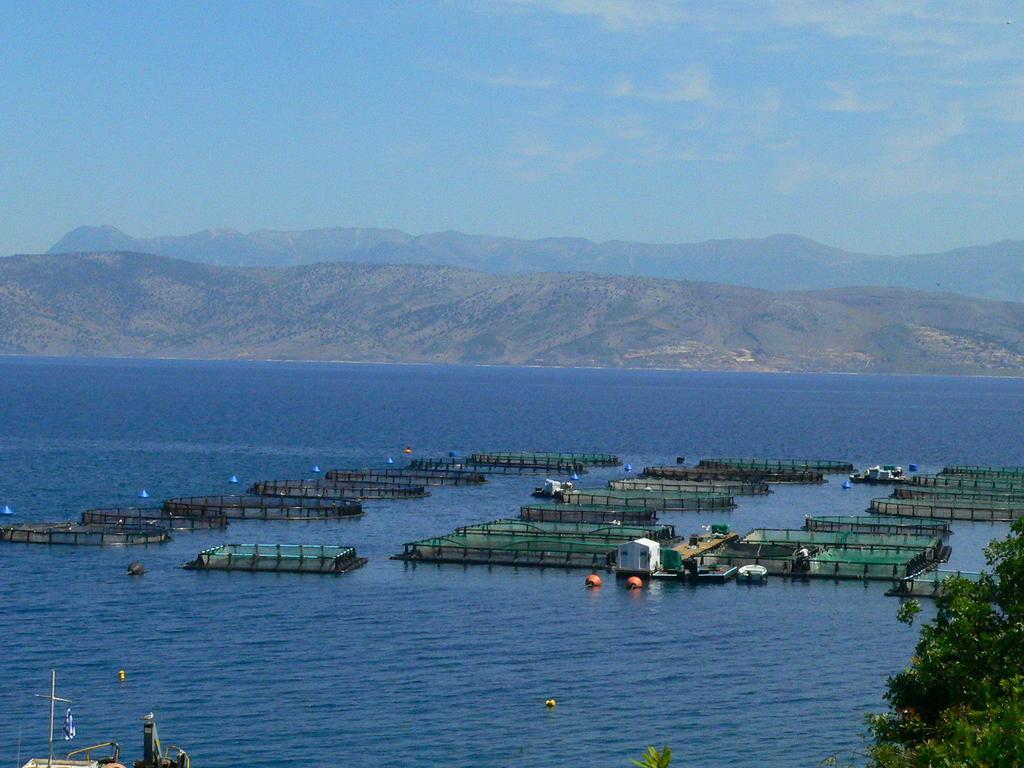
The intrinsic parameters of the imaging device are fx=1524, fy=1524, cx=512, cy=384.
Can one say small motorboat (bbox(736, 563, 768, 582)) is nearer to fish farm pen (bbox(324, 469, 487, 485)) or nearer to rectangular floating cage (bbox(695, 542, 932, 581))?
rectangular floating cage (bbox(695, 542, 932, 581))

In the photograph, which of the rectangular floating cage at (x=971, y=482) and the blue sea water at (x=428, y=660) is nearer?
the blue sea water at (x=428, y=660)

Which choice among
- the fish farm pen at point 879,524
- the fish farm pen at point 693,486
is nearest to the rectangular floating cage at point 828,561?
the fish farm pen at point 879,524

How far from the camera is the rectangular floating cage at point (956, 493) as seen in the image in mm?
125500

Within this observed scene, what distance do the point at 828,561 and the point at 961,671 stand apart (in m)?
49.7

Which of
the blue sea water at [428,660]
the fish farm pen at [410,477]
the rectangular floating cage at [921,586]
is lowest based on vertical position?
the blue sea water at [428,660]

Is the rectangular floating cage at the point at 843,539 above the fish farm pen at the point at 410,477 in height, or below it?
below

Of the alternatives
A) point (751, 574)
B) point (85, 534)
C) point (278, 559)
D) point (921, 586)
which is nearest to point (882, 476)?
point (751, 574)

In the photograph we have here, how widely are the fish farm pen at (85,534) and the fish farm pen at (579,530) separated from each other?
19.5m

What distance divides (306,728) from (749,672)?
1954 cm

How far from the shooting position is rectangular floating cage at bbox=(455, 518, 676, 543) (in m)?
Result: 95.7

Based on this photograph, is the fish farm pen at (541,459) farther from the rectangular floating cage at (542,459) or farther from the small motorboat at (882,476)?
the small motorboat at (882,476)

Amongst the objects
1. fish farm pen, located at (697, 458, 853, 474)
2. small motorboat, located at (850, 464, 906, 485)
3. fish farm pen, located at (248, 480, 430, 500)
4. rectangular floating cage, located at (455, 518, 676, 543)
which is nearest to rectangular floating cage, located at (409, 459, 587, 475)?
fish farm pen, located at (697, 458, 853, 474)

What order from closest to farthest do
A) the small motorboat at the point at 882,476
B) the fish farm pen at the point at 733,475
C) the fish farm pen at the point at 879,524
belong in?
the fish farm pen at the point at 879,524 < the fish farm pen at the point at 733,475 < the small motorboat at the point at 882,476

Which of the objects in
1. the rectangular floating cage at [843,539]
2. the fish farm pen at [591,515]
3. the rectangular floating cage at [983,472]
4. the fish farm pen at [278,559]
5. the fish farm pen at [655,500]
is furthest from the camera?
the rectangular floating cage at [983,472]
